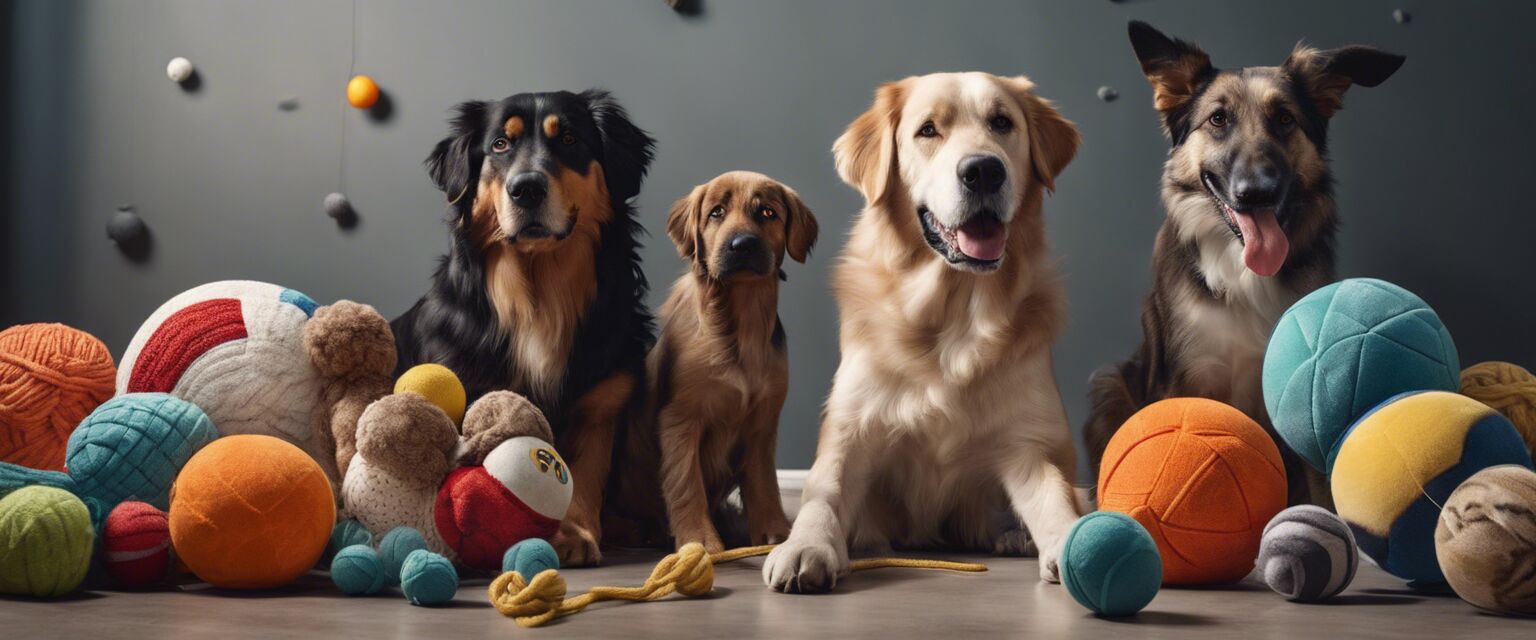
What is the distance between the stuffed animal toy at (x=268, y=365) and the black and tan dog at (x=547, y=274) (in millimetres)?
311

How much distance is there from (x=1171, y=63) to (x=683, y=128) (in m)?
1.82

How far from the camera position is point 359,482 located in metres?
2.27

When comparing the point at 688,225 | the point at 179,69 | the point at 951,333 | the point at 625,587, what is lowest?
the point at 625,587

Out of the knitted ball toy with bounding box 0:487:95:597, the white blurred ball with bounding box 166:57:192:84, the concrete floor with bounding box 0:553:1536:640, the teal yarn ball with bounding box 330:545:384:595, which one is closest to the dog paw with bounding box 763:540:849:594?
the concrete floor with bounding box 0:553:1536:640

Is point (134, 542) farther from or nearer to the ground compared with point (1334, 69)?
nearer to the ground

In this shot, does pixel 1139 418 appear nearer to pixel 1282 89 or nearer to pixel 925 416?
pixel 925 416

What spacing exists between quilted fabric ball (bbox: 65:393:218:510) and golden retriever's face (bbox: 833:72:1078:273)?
148cm

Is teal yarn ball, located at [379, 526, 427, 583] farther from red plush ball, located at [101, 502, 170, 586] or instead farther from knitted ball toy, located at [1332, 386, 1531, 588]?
knitted ball toy, located at [1332, 386, 1531, 588]

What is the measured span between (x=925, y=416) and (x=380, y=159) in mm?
2762

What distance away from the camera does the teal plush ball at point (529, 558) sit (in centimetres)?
211

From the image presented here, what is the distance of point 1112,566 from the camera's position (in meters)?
1.90

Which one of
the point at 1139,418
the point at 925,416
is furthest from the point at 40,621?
the point at 1139,418

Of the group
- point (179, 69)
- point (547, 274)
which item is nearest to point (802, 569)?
point (547, 274)

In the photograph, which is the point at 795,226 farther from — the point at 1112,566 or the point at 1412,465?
the point at 1412,465
